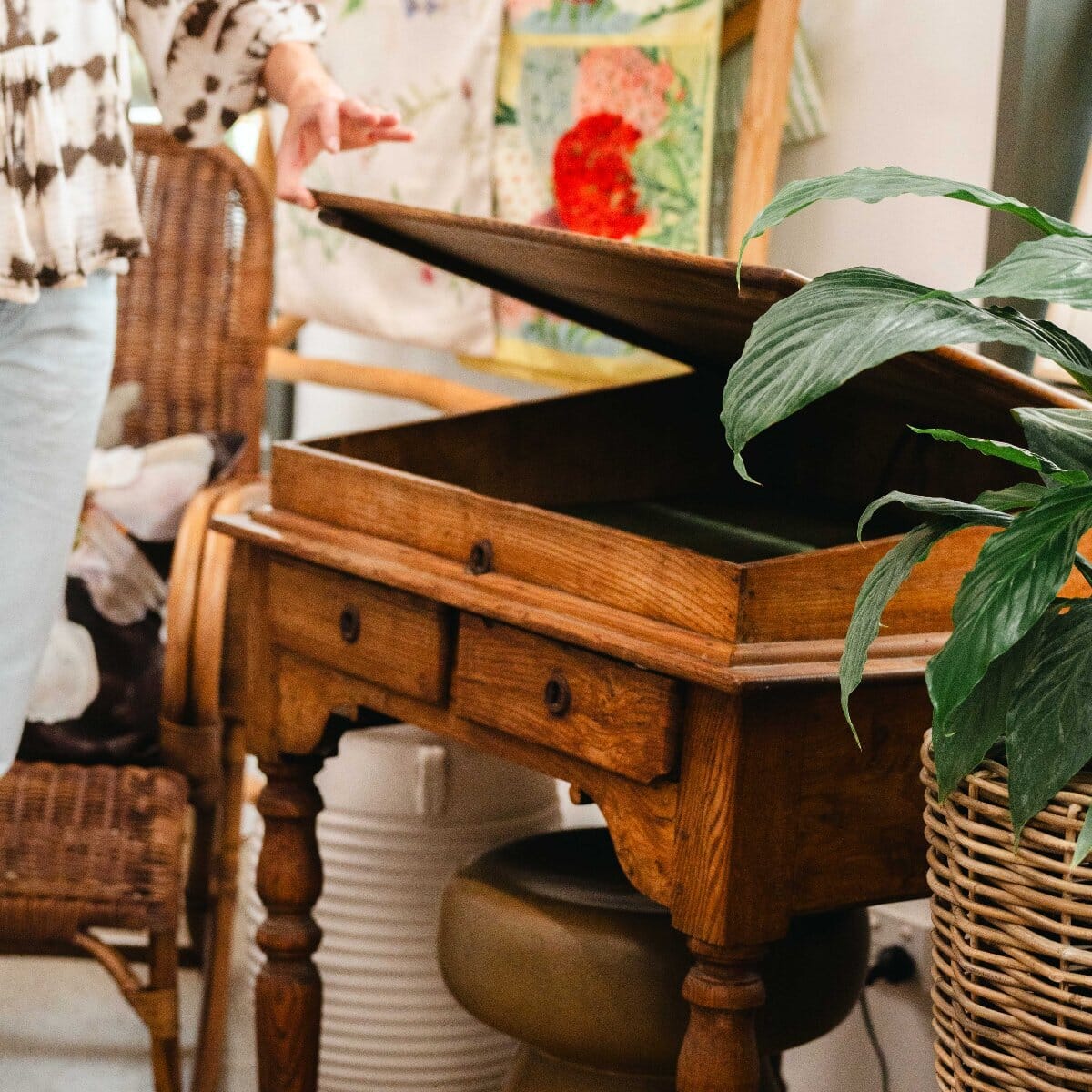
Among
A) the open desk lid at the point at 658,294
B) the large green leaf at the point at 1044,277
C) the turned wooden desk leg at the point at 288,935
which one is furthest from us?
the turned wooden desk leg at the point at 288,935

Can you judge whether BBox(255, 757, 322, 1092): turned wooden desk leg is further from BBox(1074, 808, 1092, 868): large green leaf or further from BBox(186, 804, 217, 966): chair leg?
BBox(1074, 808, 1092, 868): large green leaf

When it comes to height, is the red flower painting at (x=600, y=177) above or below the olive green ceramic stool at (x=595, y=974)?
above

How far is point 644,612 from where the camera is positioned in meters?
1.03

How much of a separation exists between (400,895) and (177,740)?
0.32 meters

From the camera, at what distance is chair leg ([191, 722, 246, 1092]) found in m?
1.91

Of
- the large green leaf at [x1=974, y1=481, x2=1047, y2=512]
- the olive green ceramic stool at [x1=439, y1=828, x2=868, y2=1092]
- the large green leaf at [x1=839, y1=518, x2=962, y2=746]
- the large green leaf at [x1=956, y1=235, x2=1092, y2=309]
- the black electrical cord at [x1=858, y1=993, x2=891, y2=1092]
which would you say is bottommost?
the black electrical cord at [x1=858, y1=993, x2=891, y2=1092]

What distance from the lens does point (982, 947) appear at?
759mm

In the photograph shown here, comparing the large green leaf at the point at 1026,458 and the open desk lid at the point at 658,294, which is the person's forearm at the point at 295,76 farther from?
the large green leaf at the point at 1026,458

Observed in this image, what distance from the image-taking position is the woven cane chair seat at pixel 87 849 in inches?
68.7

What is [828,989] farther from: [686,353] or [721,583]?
[686,353]

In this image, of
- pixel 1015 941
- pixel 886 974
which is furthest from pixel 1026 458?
→ pixel 886 974

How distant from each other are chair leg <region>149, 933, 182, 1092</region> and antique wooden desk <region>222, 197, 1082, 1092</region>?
0.31 meters

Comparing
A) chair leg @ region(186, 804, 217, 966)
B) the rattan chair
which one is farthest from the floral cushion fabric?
Answer: chair leg @ region(186, 804, 217, 966)

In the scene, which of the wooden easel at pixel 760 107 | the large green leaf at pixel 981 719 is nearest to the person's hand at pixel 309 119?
the wooden easel at pixel 760 107
